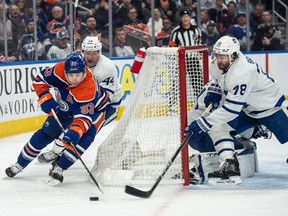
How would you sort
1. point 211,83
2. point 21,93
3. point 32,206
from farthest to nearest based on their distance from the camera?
point 21,93 < point 211,83 < point 32,206

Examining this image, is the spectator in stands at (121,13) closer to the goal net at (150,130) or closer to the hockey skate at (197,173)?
the goal net at (150,130)

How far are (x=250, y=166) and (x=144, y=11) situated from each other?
16.5 feet

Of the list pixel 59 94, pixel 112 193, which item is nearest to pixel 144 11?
pixel 59 94

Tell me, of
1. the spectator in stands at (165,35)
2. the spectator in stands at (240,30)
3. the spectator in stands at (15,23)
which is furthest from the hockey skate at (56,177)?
the spectator in stands at (240,30)

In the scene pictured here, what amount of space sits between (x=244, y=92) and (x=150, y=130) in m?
0.78

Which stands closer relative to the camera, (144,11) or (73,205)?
(73,205)

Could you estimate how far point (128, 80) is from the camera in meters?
10.8

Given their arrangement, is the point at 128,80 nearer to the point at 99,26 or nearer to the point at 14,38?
the point at 99,26

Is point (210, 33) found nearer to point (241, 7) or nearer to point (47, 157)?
point (241, 7)

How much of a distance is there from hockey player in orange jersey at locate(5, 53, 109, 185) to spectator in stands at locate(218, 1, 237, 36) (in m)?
5.30

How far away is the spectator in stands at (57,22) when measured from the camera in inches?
407

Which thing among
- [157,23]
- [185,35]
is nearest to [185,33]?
[185,35]

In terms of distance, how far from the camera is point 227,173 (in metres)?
6.25

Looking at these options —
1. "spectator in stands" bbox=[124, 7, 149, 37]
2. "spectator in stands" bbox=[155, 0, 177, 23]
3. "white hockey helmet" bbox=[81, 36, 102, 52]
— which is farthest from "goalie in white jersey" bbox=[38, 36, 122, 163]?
"spectator in stands" bbox=[155, 0, 177, 23]
